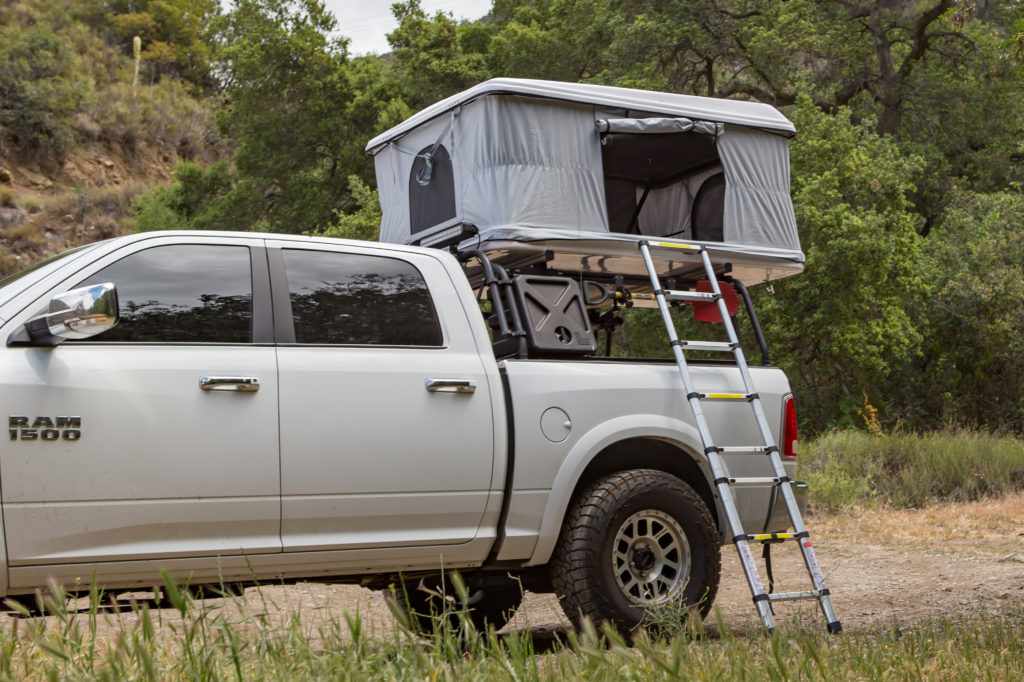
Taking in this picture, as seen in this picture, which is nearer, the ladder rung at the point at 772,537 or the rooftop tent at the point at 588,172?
the ladder rung at the point at 772,537

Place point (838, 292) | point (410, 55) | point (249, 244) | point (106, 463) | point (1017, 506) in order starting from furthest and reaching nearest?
point (410, 55) < point (838, 292) < point (1017, 506) < point (249, 244) < point (106, 463)

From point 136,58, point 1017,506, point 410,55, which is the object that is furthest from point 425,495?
point 136,58

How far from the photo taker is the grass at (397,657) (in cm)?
242

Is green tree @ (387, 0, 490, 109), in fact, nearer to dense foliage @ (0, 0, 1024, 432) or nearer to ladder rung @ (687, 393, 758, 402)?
dense foliage @ (0, 0, 1024, 432)

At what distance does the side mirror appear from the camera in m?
4.55

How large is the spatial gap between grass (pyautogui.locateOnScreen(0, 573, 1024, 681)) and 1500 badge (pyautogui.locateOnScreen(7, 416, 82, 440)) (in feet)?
3.79

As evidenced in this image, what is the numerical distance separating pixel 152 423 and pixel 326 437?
79 cm

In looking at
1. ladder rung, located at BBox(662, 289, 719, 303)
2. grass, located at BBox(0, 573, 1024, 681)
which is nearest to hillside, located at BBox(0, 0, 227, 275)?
ladder rung, located at BBox(662, 289, 719, 303)

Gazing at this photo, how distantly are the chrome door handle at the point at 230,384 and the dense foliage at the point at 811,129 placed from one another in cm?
582

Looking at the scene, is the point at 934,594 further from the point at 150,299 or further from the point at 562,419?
the point at 150,299

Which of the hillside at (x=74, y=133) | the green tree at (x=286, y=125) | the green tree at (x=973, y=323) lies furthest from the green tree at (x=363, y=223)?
the hillside at (x=74, y=133)

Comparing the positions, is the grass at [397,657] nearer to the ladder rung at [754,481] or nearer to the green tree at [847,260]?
the ladder rung at [754,481]

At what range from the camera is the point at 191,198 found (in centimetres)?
3030

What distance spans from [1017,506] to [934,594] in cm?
539
